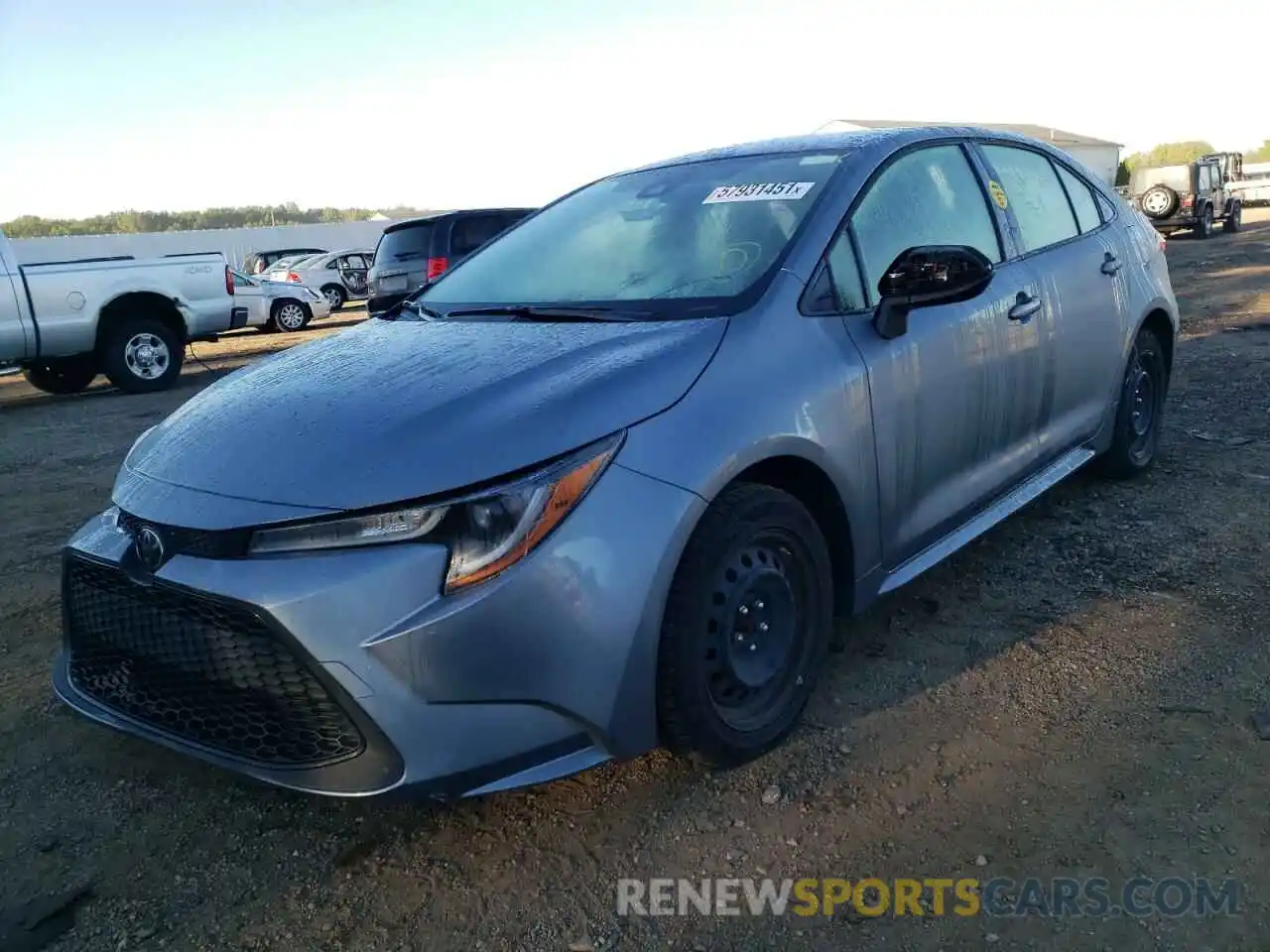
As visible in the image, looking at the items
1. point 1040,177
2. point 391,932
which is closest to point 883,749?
point 391,932

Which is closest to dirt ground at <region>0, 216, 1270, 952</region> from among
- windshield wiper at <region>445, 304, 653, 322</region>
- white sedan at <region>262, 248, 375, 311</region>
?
Result: windshield wiper at <region>445, 304, 653, 322</region>

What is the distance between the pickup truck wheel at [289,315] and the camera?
17.3m

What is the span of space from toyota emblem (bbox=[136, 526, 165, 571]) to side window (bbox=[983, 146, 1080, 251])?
10.2 feet

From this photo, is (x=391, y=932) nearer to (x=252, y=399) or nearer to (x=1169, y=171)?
(x=252, y=399)

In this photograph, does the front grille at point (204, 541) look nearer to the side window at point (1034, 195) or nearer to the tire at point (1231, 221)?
the side window at point (1034, 195)

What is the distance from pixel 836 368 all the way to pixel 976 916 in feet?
4.56

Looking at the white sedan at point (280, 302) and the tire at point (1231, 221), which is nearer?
the white sedan at point (280, 302)

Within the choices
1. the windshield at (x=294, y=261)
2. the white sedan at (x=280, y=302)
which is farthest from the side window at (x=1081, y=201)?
the windshield at (x=294, y=261)

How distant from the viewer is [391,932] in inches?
82.9

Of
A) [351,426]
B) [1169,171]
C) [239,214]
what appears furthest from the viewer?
[239,214]

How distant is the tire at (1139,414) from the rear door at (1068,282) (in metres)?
0.27

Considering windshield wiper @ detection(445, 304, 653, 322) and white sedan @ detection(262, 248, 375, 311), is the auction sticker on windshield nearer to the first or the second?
windshield wiper @ detection(445, 304, 653, 322)

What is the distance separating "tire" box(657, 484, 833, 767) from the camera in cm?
228

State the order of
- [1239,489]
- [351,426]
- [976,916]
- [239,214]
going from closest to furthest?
[976,916], [351,426], [1239,489], [239,214]
